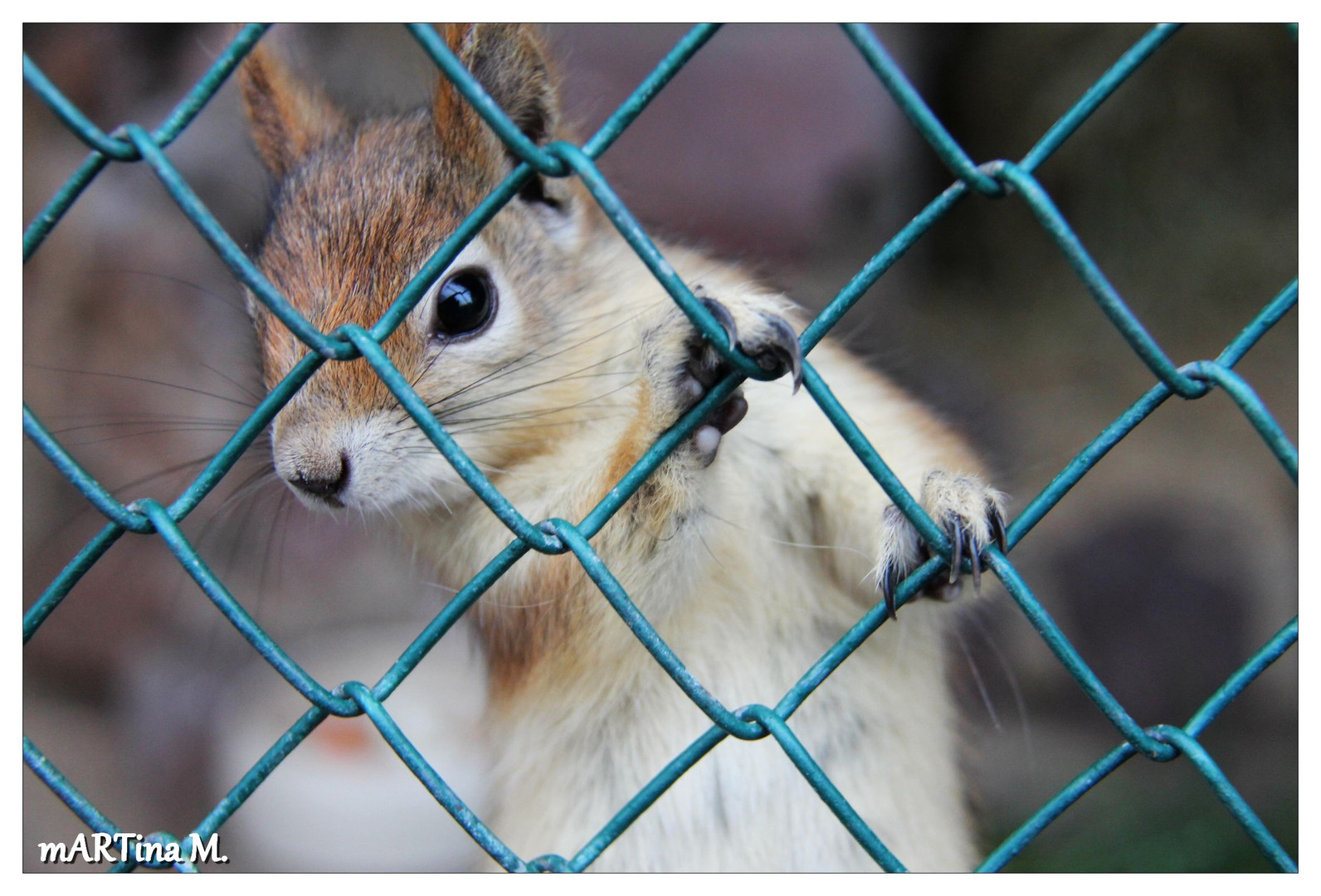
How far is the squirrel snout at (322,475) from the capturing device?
1554 mm

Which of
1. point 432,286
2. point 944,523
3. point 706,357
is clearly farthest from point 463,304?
point 944,523

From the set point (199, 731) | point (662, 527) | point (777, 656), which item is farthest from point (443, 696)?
point (662, 527)

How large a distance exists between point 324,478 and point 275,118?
1135 mm

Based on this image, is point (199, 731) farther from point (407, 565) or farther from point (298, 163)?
point (298, 163)

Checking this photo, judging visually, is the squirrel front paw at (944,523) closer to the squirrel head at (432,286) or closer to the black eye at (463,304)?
the squirrel head at (432,286)

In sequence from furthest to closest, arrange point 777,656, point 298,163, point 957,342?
point 957,342
point 298,163
point 777,656

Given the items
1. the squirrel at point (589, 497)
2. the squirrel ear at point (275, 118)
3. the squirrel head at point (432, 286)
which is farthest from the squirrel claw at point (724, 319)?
the squirrel ear at point (275, 118)

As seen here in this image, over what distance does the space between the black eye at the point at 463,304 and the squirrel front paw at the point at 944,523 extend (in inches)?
32.5

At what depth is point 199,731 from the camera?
13.0ft

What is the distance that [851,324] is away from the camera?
3.35 m

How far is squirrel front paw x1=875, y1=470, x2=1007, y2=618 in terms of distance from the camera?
1.16 metres

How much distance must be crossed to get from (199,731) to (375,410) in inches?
120

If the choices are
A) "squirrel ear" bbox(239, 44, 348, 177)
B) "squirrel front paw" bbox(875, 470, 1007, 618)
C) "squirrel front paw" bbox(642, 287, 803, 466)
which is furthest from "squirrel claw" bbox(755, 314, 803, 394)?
"squirrel ear" bbox(239, 44, 348, 177)

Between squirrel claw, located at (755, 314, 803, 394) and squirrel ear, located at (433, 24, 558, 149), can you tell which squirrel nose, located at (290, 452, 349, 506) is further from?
squirrel claw, located at (755, 314, 803, 394)
